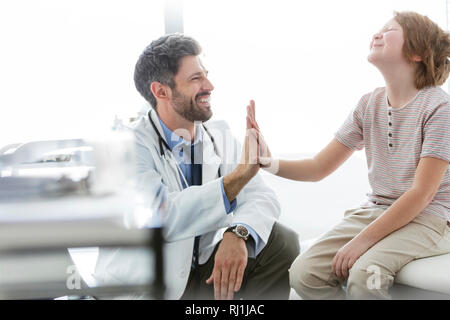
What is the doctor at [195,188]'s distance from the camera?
109 cm

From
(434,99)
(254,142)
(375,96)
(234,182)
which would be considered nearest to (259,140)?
(254,142)

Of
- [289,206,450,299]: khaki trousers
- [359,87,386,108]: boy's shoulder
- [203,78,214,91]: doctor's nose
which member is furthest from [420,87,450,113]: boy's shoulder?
[203,78,214,91]: doctor's nose

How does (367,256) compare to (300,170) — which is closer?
(367,256)

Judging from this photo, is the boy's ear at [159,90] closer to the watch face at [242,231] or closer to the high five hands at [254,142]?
the high five hands at [254,142]

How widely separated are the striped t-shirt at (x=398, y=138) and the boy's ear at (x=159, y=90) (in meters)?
0.53

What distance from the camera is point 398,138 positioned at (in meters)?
1.18

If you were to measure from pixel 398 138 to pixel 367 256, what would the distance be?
1.15 ft

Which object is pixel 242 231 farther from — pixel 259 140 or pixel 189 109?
pixel 189 109

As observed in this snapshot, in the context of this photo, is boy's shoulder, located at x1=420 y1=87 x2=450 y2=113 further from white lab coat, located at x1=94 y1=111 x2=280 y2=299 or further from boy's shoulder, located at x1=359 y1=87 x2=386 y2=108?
white lab coat, located at x1=94 y1=111 x2=280 y2=299

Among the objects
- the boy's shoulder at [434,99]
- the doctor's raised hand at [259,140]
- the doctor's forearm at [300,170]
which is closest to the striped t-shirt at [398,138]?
the boy's shoulder at [434,99]

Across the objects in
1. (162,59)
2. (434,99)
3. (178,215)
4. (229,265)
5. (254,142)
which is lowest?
(229,265)

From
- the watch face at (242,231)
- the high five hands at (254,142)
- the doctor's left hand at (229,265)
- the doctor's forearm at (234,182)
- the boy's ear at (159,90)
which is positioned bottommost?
the doctor's left hand at (229,265)

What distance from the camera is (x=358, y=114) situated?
1.25 metres

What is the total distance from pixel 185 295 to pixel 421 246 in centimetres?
64
